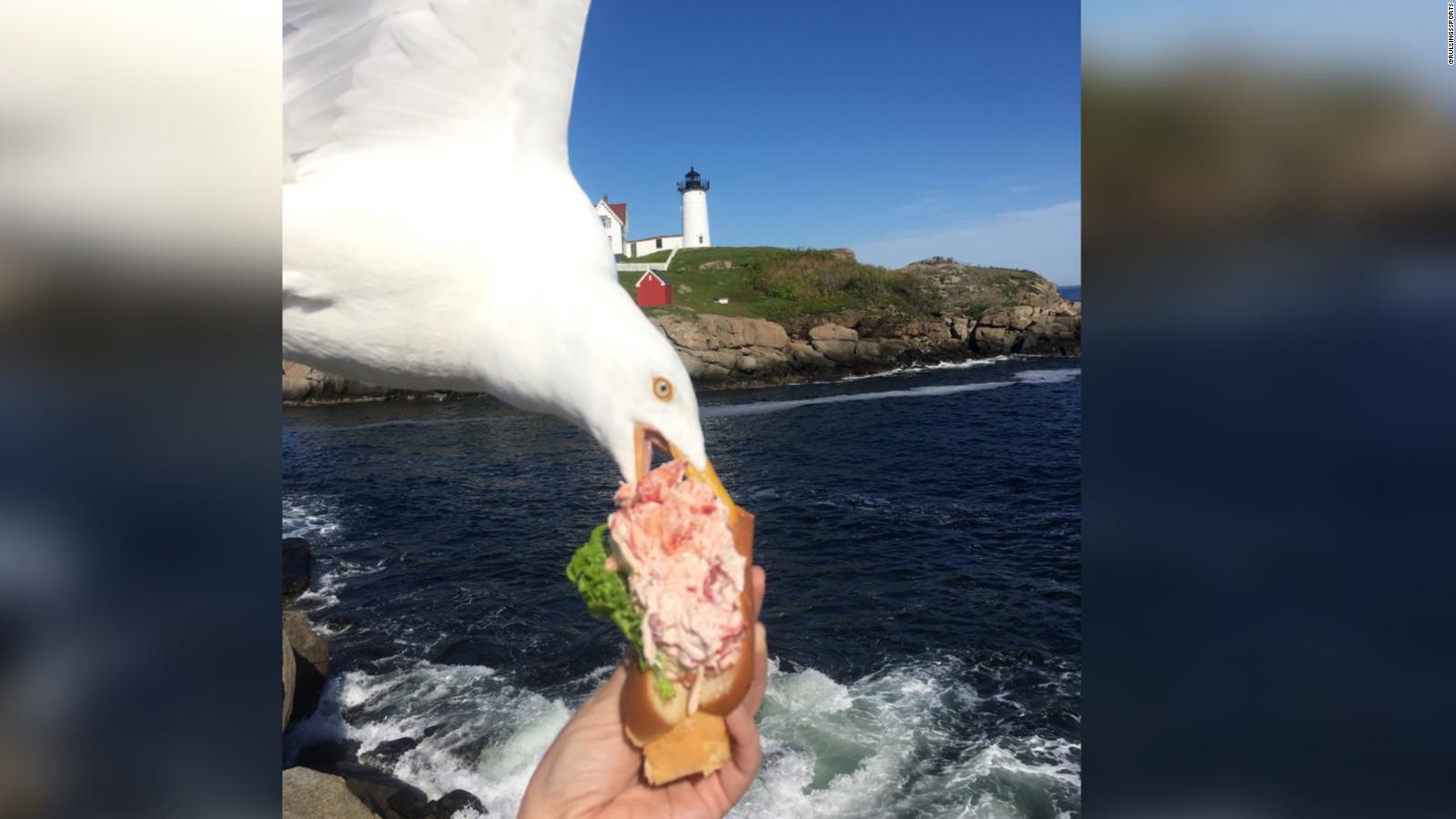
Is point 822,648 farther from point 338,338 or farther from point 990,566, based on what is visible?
point 338,338

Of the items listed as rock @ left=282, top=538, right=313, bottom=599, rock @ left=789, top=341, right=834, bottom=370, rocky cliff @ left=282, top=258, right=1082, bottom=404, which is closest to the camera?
rock @ left=282, top=538, right=313, bottom=599

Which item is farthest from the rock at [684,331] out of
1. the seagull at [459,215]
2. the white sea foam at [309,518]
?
the seagull at [459,215]

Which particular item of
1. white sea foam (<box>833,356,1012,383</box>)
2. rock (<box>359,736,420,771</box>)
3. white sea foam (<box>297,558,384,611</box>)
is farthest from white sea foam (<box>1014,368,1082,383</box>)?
rock (<box>359,736,420,771</box>)

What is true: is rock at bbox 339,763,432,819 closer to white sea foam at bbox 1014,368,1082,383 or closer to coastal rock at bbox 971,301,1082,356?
white sea foam at bbox 1014,368,1082,383

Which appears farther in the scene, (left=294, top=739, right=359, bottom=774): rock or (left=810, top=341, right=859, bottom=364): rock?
(left=810, top=341, right=859, bottom=364): rock
